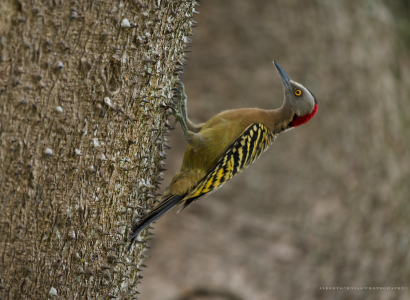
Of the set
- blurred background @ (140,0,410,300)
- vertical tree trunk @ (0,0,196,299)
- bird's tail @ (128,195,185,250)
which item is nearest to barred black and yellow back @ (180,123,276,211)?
Answer: bird's tail @ (128,195,185,250)

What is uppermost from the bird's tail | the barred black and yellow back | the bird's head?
the bird's head

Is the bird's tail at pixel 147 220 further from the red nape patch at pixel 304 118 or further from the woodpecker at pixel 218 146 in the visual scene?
the red nape patch at pixel 304 118

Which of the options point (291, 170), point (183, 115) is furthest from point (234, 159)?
point (291, 170)

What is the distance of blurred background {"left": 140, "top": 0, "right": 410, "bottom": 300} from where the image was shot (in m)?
7.34

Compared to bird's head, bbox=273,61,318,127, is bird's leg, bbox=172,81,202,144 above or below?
below

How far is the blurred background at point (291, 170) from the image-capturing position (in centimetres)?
734

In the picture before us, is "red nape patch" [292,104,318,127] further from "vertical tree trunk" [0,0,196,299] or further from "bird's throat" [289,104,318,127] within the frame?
"vertical tree trunk" [0,0,196,299]

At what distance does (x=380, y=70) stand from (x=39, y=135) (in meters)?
7.63

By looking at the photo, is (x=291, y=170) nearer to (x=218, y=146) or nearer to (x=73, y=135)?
(x=218, y=146)

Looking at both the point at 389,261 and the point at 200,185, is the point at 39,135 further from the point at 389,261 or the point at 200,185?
the point at 389,261

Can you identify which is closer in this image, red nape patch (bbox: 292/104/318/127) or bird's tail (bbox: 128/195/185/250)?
bird's tail (bbox: 128/195/185/250)

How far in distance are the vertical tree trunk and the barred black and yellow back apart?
42.4 inches

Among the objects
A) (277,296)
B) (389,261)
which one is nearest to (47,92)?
(277,296)

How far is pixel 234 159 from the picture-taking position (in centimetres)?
373
